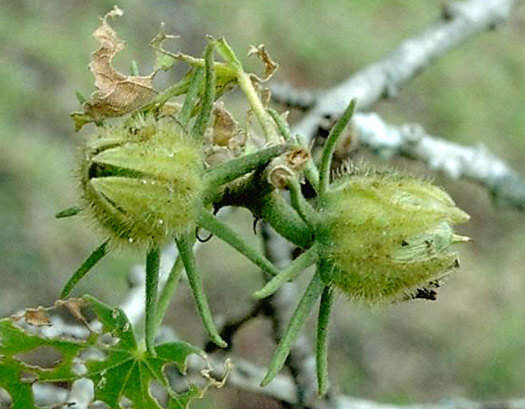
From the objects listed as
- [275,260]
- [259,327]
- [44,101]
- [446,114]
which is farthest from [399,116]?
[275,260]

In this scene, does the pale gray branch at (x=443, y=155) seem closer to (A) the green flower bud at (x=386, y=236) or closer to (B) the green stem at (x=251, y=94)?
(B) the green stem at (x=251, y=94)

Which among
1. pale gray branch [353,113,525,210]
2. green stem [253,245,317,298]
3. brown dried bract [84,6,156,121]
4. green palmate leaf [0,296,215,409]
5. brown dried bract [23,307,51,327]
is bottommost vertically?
green palmate leaf [0,296,215,409]

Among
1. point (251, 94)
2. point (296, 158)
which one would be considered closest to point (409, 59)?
point (251, 94)

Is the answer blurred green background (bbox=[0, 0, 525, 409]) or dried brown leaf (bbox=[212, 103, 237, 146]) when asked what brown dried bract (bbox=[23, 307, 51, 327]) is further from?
blurred green background (bbox=[0, 0, 525, 409])

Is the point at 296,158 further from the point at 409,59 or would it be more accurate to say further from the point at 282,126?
the point at 409,59

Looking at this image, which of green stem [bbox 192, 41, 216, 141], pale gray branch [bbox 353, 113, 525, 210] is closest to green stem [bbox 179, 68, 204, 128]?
green stem [bbox 192, 41, 216, 141]
